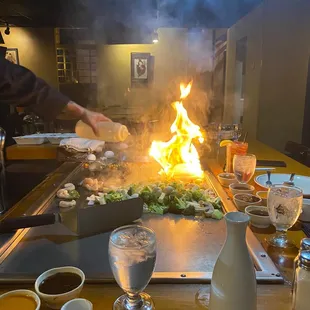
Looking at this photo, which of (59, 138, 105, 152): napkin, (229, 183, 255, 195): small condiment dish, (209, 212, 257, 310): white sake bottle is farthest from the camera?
(59, 138, 105, 152): napkin

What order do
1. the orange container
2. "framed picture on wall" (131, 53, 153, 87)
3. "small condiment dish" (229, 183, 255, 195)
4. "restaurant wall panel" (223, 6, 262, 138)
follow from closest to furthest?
"small condiment dish" (229, 183, 255, 195)
the orange container
"restaurant wall panel" (223, 6, 262, 138)
"framed picture on wall" (131, 53, 153, 87)

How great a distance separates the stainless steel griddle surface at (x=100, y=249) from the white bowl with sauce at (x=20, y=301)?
132 mm

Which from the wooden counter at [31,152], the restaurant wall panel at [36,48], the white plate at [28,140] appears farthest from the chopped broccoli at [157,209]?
the restaurant wall panel at [36,48]

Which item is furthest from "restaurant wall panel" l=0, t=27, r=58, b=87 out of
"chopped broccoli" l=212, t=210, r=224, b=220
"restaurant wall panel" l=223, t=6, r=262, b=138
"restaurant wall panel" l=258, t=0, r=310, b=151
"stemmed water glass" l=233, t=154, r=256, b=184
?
"chopped broccoli" l=212, t=210, r=224, b=220

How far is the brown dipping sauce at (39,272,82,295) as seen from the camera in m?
0.80

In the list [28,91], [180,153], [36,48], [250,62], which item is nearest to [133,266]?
[28,91]

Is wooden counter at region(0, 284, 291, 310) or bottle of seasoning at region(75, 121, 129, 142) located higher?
bottle of seasoning at region(75, 121, 129, 142)

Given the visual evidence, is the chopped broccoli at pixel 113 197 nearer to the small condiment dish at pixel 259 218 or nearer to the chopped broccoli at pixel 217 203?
the chopped broccoli at pixel 217 203

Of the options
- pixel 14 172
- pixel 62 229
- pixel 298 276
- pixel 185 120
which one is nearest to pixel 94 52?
pixel 14 172

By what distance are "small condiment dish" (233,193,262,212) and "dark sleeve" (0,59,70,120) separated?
1071 millimetres

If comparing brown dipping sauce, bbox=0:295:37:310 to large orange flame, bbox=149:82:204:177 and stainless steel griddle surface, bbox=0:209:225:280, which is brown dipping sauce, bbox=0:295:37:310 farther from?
large orange flame, bbox=149:82:204:177

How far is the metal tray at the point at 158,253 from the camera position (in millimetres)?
915

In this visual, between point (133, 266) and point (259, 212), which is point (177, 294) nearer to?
point (133, 266)

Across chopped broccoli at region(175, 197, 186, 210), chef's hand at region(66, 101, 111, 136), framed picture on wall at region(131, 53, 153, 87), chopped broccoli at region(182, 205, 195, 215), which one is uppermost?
framed picture on wall at region(131, 53, 153, 87)
